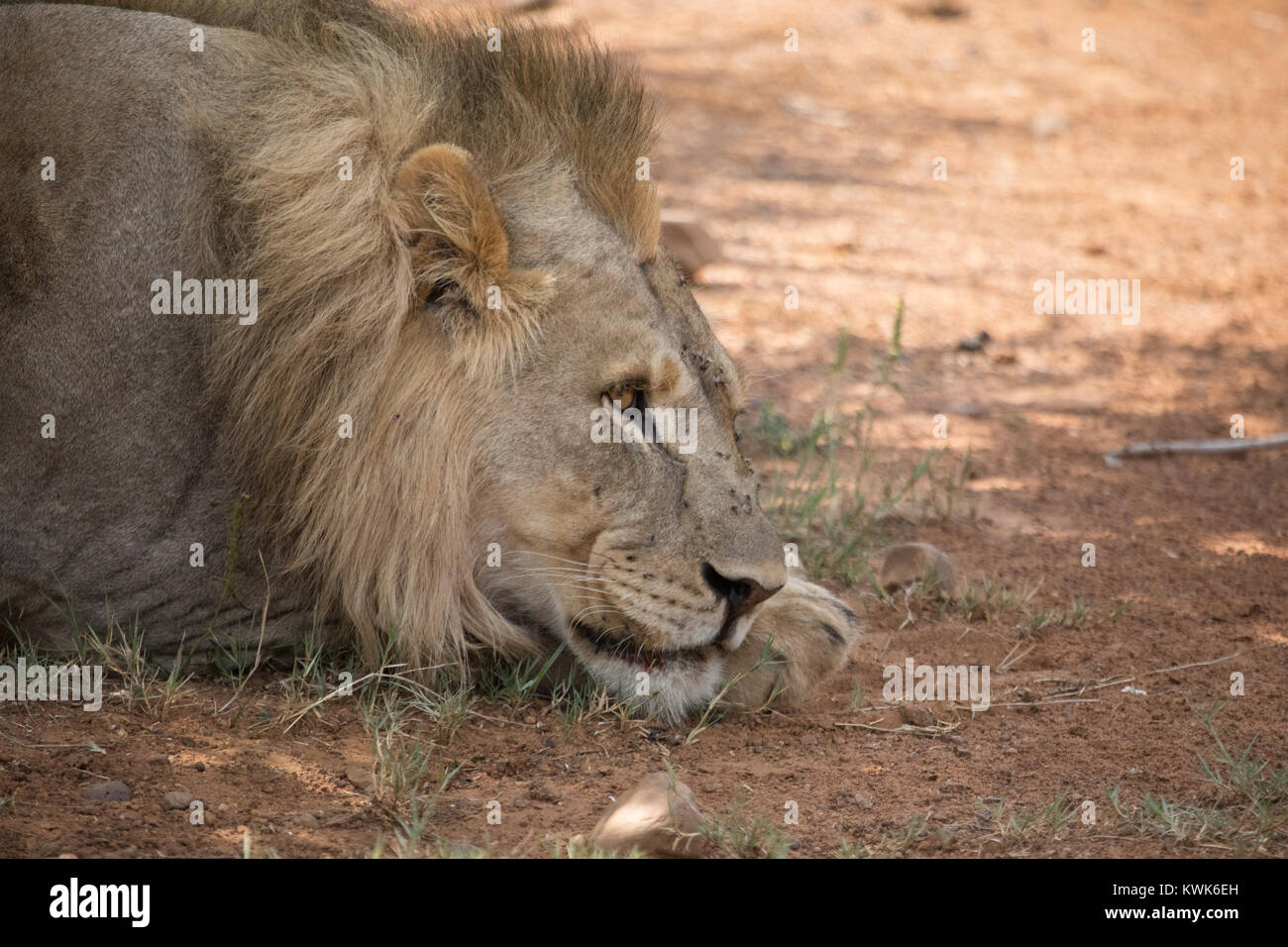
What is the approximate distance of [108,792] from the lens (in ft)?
10.2

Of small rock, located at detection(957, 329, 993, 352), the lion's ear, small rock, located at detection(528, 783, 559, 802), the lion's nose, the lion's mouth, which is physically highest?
the lion's ear

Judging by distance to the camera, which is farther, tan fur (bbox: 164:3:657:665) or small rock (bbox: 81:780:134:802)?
tan fur (bbox: 164:3:657:665)

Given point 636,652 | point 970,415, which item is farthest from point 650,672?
point 970,415

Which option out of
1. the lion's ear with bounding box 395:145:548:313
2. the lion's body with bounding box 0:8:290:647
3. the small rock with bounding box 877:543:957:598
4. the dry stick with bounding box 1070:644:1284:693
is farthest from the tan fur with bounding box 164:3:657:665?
the dry stick with bounding box 1070:644:1284:693

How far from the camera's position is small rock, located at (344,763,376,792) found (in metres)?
3.28

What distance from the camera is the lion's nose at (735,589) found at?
11.7 ft

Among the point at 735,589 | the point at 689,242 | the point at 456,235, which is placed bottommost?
the point at 735,589

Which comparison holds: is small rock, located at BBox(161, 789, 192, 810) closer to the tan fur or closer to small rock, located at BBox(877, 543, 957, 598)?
the tan fur

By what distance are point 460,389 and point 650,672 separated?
35.6 inches

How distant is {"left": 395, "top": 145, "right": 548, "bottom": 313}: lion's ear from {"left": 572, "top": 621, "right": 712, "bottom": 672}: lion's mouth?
2.94 ft

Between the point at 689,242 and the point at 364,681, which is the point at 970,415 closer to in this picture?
the point at 689,242

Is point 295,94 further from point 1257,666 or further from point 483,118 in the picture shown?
point 1257,666

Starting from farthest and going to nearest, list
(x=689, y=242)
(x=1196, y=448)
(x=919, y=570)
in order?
(x=689, y=242) → (x=1196, y=448) → (x=919, y=570)

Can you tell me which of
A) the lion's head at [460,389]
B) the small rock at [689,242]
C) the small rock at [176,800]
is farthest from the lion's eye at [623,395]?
the small rock at [689,242]
